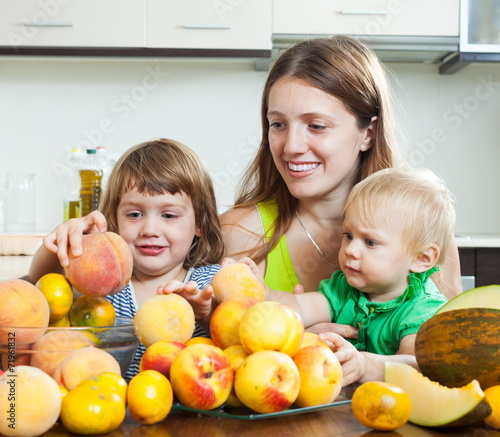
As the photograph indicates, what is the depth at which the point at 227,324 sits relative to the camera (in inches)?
27.5

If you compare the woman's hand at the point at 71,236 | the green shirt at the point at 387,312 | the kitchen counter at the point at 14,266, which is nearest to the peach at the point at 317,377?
the woman's hand at the point at 71,236

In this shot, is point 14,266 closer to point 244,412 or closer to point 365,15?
point 365,15

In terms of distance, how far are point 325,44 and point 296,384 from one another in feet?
3.85

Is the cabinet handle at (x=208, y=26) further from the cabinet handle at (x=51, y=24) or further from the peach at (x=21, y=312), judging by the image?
the peach at (x=21, y=312)

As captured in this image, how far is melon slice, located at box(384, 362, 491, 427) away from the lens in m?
0.57

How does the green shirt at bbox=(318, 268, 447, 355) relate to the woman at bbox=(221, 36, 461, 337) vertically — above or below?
below

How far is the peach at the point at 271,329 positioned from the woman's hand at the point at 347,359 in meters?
0.12

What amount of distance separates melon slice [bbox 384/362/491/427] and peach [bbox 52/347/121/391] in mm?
293

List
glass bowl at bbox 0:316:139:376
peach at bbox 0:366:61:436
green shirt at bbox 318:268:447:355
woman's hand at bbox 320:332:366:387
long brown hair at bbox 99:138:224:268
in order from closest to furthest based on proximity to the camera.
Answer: peach at bbox 0:366:61:436 < glass bowl at bbox 0:316:139:376 < woman's hand at bbox 320:332:366:387 < green shirt at bbox 318:268:447:355 < long brown hair at bbox 99:138:224:268

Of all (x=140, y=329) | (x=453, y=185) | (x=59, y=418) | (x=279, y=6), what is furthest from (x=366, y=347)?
(x=453, y=185)

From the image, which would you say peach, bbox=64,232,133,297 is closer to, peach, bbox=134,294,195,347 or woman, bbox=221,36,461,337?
peach, bbox=134,294,195,347

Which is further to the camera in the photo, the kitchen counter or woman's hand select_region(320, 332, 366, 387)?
the kitchen counter

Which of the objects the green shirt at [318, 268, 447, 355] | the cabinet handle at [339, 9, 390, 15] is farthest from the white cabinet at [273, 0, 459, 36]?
the green shirt at [318, 268, 447, 355]

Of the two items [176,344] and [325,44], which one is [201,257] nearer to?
[325,44]
